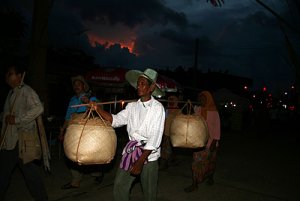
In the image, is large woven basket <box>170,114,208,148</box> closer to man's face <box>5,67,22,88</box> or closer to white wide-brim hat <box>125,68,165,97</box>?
white wide-brim hat <box>125,68,165,97</box>

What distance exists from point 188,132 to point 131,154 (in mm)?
1250

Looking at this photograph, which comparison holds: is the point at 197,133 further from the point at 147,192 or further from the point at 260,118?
the point at 260,118

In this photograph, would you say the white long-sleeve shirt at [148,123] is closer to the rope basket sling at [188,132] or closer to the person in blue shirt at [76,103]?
the rope basket sling at [188,132]

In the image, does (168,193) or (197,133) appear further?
(168,193)

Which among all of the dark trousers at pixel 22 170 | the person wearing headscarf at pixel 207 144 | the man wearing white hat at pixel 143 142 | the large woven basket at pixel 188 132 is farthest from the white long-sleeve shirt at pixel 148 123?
the person wearing headscarf at pixel 207 144

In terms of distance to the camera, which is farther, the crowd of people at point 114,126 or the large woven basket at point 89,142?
the crowd of people at point 114,126

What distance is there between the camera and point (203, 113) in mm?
5875

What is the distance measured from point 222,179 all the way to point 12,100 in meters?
4.64

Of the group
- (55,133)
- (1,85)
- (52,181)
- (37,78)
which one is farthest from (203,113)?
(1,85)

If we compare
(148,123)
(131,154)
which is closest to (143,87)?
(148,123)

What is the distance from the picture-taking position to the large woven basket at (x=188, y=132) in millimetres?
4398

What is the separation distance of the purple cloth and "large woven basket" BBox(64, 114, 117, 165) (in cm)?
30

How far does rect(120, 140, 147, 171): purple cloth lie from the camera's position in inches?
132

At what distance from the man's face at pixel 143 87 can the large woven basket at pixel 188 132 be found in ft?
3.57
